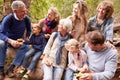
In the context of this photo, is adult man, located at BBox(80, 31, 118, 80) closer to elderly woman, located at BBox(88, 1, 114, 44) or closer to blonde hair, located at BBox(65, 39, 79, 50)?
blonde hair, located at BBox(65, 39, 79, 50)

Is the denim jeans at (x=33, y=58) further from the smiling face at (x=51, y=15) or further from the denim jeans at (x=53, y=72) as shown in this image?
the smiling face at (x=51, y=15)

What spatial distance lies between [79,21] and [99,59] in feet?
3.97

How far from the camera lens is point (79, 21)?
15.5 ft

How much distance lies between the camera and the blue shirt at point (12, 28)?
15.5 ft

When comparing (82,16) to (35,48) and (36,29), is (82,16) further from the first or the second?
(35,48)

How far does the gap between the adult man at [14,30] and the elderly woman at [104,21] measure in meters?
1.19

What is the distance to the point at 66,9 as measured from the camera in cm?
960

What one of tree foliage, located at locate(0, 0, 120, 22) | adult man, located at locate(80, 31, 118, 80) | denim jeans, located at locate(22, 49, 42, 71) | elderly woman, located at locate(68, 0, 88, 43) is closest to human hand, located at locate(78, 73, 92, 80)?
adult man, located at locate(80, 31, 118, 80)

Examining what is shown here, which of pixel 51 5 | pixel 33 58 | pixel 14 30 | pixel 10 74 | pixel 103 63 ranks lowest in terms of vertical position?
pixel 10 74

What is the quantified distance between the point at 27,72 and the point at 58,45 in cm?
74

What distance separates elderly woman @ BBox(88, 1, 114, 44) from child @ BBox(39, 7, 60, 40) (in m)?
0.61

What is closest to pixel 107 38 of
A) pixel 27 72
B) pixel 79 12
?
pixel 79 12

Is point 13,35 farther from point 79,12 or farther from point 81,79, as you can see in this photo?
point 81,79

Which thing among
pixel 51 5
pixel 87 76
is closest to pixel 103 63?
pixel 87 76
